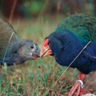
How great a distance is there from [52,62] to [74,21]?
84 centimetres

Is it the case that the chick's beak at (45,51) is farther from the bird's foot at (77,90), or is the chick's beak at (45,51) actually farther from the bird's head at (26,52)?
the bird's foot at (77,90)

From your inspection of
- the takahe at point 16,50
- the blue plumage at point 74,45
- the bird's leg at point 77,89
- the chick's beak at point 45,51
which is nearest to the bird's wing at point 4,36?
the takahe at point 16,50

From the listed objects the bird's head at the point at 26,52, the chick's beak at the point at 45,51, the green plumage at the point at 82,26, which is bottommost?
the bird's head at the point at 26,52

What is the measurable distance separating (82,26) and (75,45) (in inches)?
12.5

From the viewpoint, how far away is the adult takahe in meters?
3.53

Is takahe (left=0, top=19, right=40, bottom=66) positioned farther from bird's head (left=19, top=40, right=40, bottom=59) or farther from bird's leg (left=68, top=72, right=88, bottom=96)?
bird's leg (left=68, top=72, right=88, bottom=96)

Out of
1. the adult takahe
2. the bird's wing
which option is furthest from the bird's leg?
the bird's wing

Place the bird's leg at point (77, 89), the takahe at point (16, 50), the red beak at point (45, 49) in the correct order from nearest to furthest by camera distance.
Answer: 1. the bird's leg at point (77, 89)
2. the red beak at point (45, 49)
3. the takahe at point (16, 50)

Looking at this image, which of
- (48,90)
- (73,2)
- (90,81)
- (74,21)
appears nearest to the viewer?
(48,90)

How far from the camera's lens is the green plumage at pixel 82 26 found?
3.60 m

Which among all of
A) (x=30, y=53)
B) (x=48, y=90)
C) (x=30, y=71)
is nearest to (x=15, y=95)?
(x=48, y=90)

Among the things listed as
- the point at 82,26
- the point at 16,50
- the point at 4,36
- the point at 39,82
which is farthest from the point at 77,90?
the point at 4,36

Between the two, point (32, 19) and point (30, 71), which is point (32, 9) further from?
point (30, 71)

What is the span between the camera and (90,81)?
4.18m
